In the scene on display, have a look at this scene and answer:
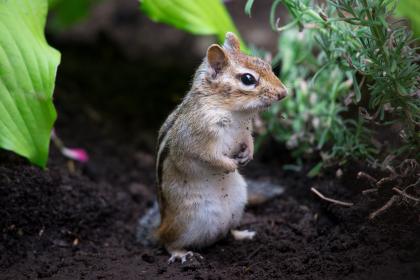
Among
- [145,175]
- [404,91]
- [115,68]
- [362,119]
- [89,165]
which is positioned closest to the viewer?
[404,91]

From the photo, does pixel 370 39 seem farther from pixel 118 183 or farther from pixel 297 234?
pixel 118 183

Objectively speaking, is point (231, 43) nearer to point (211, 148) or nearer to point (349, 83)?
point (211, 148)

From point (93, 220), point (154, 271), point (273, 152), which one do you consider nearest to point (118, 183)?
point (93, 220)

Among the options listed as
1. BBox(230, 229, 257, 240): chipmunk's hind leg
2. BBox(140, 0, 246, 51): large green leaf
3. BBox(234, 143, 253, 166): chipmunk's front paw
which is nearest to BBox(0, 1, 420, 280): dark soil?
BBox(230, 229, 257, 240): chipmunk's hind leg

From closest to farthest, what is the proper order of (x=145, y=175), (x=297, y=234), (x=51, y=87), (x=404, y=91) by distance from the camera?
(x=404, y=91)
(x=51, y=87)
(x=297, y=234)
(x=145, y=175)

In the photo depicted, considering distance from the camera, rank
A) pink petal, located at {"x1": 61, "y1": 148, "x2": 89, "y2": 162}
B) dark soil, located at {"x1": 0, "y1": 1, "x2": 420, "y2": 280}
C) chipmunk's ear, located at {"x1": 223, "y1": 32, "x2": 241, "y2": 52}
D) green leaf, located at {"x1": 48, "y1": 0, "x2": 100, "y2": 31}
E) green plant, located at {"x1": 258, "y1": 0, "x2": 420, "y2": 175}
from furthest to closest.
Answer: green leaf, located at {"x1": 48, "y1": 0, "x2": 100, "y2": 31} < pink petal, located at {"x1": 61, "y1": 148, "x2": 89, "y2": 162} < chipmunk's ear, located at {"x1": 223, "y1": 32, "x2": 241, "y2": 52} < dark soil, located at {"x1": 0, "y1": 1, "x2": 420, "y2": 280} < green plant, located at {"x1": 258, "y1": 0, "x2": 420, "y2": 175}

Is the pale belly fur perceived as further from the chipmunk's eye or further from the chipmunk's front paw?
the chipmunk's eye

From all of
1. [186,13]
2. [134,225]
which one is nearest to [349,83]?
[186,13]

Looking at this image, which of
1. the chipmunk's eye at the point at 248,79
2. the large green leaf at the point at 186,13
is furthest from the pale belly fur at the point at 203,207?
the large green leaf at the point at 186,13
